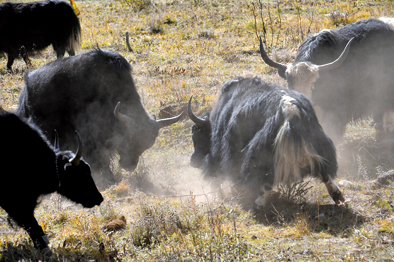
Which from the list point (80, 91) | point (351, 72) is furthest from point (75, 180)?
point (351, 72)

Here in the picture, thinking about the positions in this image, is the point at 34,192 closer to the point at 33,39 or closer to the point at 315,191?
the point at 315,191

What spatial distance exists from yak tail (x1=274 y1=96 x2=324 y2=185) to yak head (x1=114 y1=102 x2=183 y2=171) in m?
2.65

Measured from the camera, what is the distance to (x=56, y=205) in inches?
193

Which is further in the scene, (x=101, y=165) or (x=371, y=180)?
(x=101, y=165)

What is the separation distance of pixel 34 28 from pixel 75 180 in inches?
348

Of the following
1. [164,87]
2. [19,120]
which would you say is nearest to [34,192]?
[19,120]

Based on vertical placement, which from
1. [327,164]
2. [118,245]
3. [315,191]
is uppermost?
[327,164]

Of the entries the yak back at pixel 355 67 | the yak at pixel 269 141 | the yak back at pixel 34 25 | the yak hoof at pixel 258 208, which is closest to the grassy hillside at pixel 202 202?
the yak hoof at pixel 258 208

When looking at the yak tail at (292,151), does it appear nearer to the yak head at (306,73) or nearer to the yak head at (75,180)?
the yak head at (306,73)

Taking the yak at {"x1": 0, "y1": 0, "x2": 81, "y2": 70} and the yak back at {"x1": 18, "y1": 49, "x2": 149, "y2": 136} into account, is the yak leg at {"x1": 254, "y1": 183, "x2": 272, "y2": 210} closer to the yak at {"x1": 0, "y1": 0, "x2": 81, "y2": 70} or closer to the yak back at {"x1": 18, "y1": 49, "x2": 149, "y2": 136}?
the yak back at {"x1": 18, "y1": 49, "x2": 149, "y2": 136}

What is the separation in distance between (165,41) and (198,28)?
173 centimetres

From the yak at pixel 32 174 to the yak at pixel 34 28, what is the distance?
A: 7.87 metres

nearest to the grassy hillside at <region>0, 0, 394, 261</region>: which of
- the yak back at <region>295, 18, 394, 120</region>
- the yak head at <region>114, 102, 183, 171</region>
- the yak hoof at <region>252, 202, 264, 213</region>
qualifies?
the yak hoof at <region>252, 202, 264, 213</region>

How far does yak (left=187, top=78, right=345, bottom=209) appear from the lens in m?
3.87
